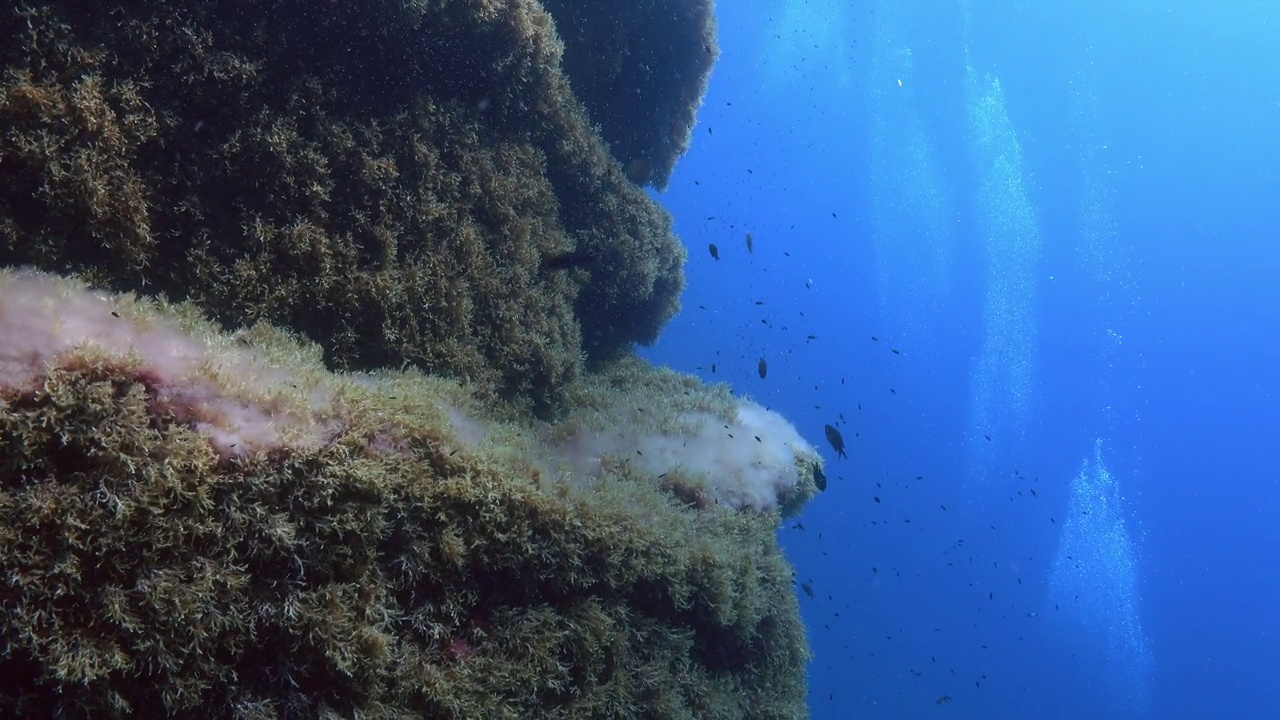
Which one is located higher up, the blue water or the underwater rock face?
the blue water

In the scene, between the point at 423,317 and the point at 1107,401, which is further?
the point at 1107,401

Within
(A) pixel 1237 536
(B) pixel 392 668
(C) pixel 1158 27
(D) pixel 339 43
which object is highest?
(C) pixel 1158 27

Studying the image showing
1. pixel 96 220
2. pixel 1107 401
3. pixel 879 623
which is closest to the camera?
pixel 96 220

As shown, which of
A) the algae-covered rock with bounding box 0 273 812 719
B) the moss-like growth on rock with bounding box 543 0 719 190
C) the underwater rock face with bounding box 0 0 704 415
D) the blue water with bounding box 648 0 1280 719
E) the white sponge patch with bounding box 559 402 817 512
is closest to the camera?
the algae-covered rock with bounding box 0 273 812 719

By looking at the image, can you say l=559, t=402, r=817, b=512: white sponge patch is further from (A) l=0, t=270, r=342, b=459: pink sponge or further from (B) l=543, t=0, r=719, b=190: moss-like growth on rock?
(B) l=543, t=0, r=719, b=190: moss-like growth on rock

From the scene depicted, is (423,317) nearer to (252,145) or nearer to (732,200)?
(252,145)

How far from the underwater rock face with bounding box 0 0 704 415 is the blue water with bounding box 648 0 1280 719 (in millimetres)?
48339

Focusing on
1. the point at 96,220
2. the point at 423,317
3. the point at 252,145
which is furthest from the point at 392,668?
the point at 252,145

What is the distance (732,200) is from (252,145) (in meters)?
76.7

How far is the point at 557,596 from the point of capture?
4.62 m

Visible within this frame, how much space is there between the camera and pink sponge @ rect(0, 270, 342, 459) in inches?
119

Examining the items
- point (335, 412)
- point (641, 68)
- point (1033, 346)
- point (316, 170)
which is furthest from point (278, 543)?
point (1033, 346)

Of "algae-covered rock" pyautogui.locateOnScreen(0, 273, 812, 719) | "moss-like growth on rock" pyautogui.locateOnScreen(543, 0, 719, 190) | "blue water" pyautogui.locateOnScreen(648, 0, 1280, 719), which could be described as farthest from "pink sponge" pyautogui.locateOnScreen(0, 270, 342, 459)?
"blue water" pyautogui.locateOnScreen(648, 0, 1280, 719)

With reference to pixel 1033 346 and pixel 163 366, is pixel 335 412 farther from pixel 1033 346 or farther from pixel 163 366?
pixel 1033 346
